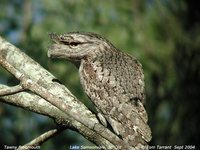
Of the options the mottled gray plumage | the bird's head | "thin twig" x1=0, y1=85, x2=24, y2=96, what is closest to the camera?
"thin twig" x1=0, y1=85, x2=24, y2=96

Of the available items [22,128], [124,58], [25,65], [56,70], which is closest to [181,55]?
[56,70]

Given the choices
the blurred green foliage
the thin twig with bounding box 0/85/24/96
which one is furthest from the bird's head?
the blurred green foliage

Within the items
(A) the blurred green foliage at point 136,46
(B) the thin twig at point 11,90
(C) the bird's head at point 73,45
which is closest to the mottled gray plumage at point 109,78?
(C) the bird's head at point 73,45

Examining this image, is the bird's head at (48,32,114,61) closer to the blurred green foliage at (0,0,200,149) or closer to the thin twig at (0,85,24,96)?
the thin twig at (0,85,24,96)

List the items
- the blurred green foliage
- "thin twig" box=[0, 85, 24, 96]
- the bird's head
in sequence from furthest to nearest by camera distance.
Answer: the blurred green foliage
the bird's head
"thin twig" box=[0, 85, 24, 96]

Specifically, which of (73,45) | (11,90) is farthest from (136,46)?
(11,90)

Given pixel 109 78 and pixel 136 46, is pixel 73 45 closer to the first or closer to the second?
pixel 109 78

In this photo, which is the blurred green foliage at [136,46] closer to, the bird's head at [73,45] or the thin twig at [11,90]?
the bird's head at [73,45]
